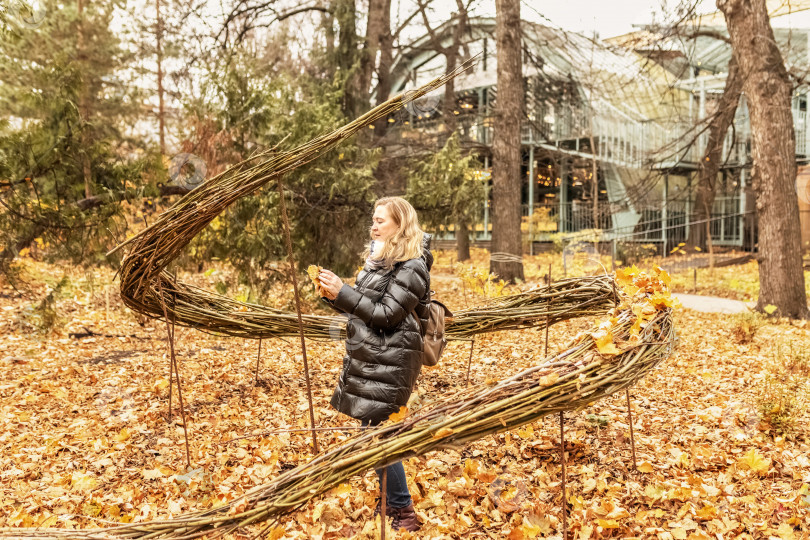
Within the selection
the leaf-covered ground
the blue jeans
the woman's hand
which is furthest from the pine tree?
the blue jeans

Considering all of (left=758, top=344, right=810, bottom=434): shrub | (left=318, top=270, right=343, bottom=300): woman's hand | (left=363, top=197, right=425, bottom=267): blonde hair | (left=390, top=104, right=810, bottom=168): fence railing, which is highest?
(left=390, top=104, right=810, bottom=168): fence railing

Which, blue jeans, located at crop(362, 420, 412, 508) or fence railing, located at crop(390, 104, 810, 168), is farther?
fence railing, located at crop(390, 104, 810, 168)

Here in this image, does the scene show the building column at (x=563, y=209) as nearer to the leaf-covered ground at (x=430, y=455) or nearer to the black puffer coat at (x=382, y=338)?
the leaf-covered ground at (x=430, y=455)

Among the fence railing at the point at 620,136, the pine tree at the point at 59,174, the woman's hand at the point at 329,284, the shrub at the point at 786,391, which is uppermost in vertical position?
the fence railing at the point at 620,136

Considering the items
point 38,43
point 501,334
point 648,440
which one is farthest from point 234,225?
point 38,43

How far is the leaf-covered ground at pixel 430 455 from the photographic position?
2.61 metres

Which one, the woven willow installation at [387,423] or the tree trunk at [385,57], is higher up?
the tree trunk at [385,57]

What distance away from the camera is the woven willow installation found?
1819 millimetres

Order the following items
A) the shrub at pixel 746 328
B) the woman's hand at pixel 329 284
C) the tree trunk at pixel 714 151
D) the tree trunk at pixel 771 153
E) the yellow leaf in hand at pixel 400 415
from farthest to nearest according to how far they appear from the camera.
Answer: the tree trunk at pixel 714 151 → the tree trunk at pixel 771 153 → the shrub at pixel 746 328 → the woman's hand at pixel 329 284 → the yellow leaf in hand at pixel 400 415

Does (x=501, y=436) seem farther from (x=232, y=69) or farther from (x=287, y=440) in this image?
(x=232, y=69)

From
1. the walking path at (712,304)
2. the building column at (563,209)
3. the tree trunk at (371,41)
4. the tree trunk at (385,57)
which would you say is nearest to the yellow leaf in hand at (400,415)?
the walking path at (712,304)

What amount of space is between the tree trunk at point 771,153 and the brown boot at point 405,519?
6.54m

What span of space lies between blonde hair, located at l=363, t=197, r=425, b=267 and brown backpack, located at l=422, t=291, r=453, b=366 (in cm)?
33

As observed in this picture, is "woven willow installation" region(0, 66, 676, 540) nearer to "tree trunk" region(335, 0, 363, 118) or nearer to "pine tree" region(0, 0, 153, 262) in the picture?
"pine tree" region(0, 0, 153, 262)
